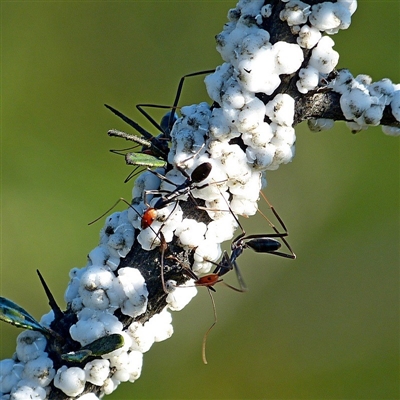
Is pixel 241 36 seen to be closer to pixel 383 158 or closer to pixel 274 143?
pixel 274 143

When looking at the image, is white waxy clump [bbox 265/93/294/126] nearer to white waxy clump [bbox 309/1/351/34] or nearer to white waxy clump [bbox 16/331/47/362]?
white waxy clump [bbox 309/1/351/34]

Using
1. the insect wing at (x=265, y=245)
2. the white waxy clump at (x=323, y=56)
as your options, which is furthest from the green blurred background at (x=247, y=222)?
the white waxy clump at (x=323, y=56)

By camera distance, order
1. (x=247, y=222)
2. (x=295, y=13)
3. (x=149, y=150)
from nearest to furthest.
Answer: (x=295, y=13), (x=149, y=150), (x=247, y=222)

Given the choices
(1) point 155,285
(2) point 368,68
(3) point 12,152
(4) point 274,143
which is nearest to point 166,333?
(1) point 155,285

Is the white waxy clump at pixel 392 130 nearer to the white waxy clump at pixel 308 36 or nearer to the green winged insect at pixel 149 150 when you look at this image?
the white waxy clump at pixel 308 36

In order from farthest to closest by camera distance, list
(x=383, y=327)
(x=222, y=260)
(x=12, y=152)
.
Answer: (x=12, y=152) < (x=383, y=327) < (x=222, y=260)

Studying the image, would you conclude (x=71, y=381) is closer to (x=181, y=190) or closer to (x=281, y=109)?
(x=181, y=190)

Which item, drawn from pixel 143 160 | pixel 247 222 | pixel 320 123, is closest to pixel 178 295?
pixel 143 160
